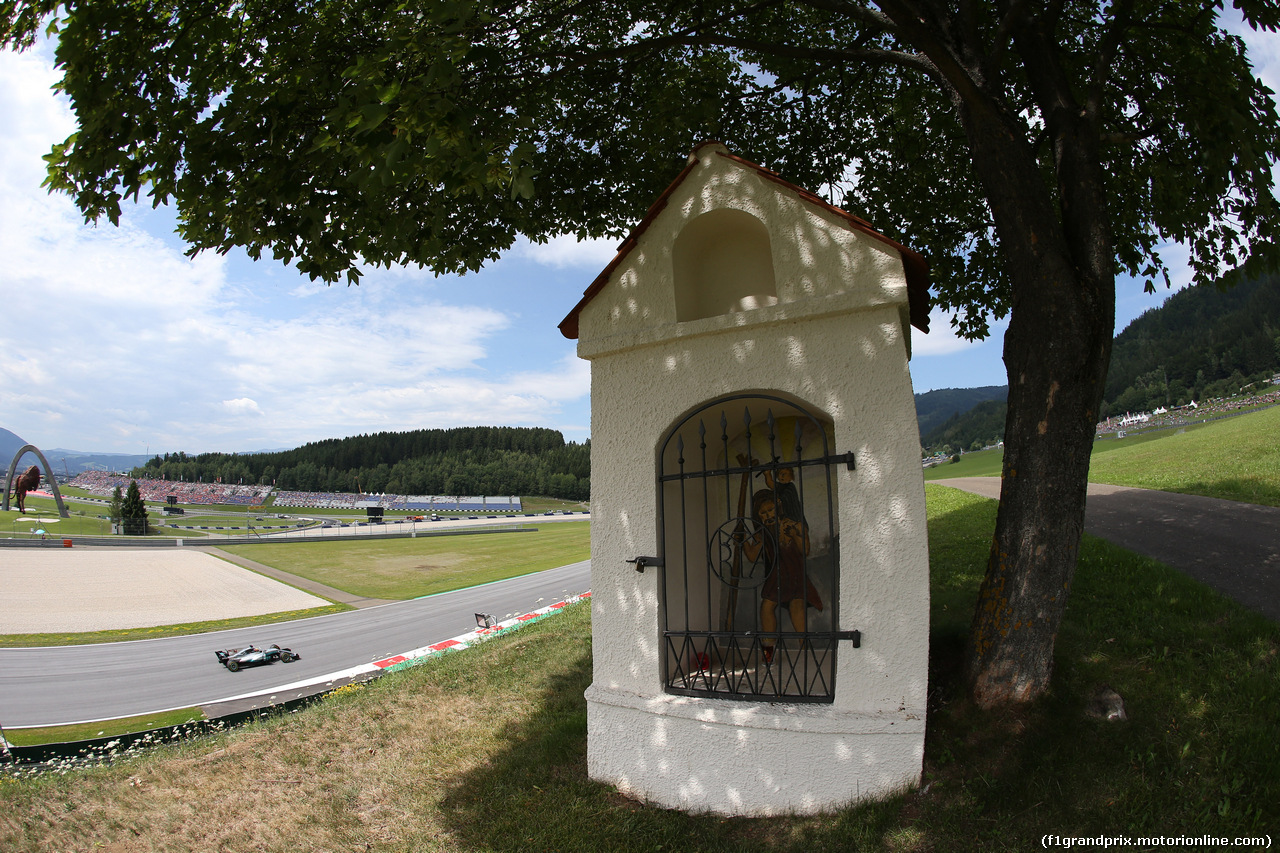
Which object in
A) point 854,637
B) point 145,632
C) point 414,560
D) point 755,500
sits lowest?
point 414,560

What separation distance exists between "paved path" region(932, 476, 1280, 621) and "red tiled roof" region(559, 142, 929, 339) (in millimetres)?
4040

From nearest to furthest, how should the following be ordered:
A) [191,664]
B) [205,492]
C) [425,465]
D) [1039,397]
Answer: [1039,397], [191,664], [425,465], [205,492]

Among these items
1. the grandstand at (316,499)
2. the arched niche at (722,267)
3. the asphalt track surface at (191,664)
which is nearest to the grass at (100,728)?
the asphalt track surface at (191,664)

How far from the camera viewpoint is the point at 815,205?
397 cm

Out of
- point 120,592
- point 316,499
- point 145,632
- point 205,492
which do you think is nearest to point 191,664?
point 145,632

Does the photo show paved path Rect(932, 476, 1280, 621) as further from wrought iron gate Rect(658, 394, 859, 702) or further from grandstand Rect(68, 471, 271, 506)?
grandstand Rect(68, 471, 271, 506)

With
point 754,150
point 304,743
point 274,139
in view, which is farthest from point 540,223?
point 304,743

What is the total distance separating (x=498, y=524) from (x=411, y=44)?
83020 mm

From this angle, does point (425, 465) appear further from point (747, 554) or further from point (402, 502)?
point (747, 554)

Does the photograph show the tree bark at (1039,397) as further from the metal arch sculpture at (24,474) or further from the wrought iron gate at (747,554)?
the metal arch sculpture at (24,474)

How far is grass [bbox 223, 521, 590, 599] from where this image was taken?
40.7m

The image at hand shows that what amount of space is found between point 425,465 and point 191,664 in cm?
9865

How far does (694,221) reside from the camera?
4441mm

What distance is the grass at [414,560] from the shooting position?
4066cm
